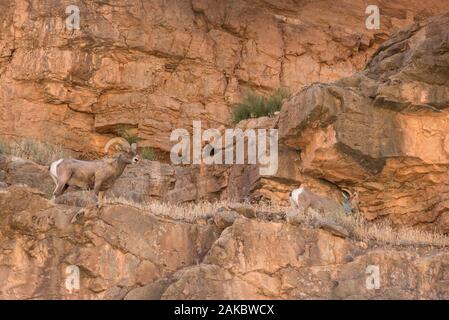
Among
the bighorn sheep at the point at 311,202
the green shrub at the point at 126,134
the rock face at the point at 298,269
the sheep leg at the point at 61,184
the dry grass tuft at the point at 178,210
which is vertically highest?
the green shrub at the point at 126,134

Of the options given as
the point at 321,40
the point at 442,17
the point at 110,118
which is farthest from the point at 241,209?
the point at 321,40

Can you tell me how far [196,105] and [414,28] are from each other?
6767 mm

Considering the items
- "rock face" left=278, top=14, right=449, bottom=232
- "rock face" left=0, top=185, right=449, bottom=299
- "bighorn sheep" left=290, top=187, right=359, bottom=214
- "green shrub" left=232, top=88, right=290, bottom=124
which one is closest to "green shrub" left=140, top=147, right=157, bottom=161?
"green shrub" left=232, top=88, right=290, bottom=124

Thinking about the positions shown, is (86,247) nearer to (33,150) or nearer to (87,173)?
(87,173)

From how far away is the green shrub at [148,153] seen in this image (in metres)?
20.5

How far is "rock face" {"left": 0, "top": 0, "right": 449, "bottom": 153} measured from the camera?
70.3 ft

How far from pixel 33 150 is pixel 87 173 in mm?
4471

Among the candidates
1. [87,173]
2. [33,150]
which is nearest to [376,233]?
[87,173]

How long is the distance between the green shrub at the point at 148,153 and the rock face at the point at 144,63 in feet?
0.89

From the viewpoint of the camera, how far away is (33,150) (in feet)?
62.1

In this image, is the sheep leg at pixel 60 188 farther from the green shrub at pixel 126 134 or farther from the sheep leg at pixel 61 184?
the green shrub at pixel 126 134

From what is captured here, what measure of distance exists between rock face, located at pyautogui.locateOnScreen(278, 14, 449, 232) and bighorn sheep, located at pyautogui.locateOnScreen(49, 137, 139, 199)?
3228mm

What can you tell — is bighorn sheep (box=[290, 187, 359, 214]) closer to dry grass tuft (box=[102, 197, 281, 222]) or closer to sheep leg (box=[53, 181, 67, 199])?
dry grass tuft (box=[102, 197, 281, 222])

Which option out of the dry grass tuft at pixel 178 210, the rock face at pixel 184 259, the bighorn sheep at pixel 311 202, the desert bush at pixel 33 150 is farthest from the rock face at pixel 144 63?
the rock face at pixel 184 259
